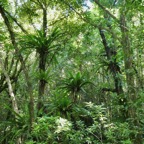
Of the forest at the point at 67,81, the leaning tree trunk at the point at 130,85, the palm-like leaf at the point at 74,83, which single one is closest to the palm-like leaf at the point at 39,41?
the forest at the point at 67,81

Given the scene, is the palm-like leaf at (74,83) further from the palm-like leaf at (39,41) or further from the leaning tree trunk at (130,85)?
the leaning tree trunk at (130,85)

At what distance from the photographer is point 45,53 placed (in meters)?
6.00

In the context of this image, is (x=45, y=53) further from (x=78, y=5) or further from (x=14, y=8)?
(x=14, y=8)

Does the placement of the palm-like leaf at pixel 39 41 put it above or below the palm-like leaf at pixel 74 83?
above

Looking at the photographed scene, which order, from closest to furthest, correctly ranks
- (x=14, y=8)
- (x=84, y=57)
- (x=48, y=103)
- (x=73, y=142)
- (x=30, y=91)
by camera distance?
(x=73, y=142) < (x=30, y=91) < (x=48, y=103) < (x=14, y=8) < (x=84, y=57)

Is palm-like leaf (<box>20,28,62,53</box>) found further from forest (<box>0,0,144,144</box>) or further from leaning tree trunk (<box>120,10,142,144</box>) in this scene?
leaning tree trunk (<box>120,10,142,144</box>)

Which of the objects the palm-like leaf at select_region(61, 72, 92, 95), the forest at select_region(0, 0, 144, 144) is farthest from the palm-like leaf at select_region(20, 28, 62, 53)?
the palm-like leaf at select_region(61, 72, 92, 95)

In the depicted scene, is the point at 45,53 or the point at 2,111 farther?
the point at 2,111

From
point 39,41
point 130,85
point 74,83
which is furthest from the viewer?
point 74,83

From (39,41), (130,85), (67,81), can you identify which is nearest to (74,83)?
(67,81)

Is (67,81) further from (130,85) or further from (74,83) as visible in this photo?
(130,85)

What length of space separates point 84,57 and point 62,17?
184 centimetres

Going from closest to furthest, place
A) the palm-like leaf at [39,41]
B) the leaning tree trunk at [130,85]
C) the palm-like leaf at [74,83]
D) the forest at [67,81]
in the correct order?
1. the forest at [67,81]
2. the leaning tree trunk at [130,85]
3. the palm-like leaf at [39,41]
4. the palm-like leaf at [74,83]

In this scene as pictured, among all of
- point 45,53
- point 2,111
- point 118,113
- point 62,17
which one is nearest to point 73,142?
point 45,53
